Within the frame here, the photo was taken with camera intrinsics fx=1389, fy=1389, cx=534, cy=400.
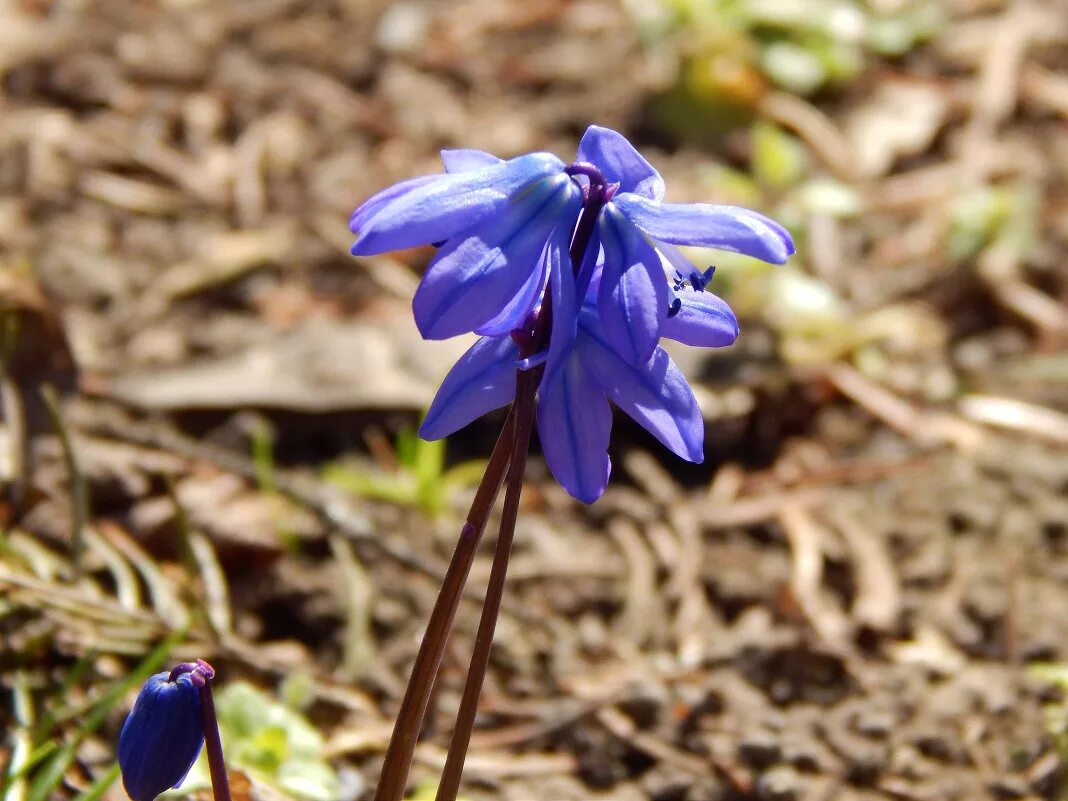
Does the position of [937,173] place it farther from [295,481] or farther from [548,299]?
[548,299]

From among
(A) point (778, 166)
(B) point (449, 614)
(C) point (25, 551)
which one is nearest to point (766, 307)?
(A) point (778, 166)

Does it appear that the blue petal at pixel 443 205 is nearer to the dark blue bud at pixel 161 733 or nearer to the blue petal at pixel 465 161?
the blue petal at pixel 465 161

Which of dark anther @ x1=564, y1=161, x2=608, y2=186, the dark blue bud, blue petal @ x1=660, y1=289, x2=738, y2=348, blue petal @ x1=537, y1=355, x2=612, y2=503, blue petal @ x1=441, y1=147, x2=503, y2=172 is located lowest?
the dark blue bud

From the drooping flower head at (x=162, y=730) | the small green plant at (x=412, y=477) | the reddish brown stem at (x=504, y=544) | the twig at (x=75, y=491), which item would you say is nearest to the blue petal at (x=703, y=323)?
the reddish brown stem at (x=504, y=544)

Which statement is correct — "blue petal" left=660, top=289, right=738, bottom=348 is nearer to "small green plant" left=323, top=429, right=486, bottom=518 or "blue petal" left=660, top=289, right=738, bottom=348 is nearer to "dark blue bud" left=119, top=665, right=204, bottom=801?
"dark blue bud" left=119, top=665, right=204, bottom=801

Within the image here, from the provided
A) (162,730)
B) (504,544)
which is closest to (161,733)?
(162,730)

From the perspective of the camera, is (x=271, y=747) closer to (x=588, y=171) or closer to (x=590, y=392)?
(x=590, y=392)

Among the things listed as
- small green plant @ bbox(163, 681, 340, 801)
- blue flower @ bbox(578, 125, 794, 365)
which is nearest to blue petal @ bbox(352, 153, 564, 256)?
blue flower @ bbox(578, 125, 794, 365)
